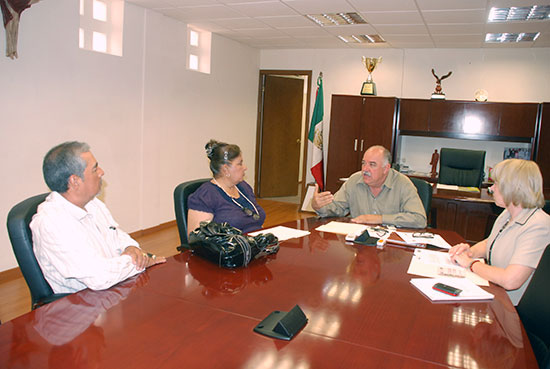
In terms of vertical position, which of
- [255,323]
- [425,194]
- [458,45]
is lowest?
[255,323]

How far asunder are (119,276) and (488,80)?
21.7 feet

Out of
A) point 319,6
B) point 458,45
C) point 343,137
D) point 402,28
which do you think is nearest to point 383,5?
point 319,6

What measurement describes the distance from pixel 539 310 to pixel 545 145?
17.9ft

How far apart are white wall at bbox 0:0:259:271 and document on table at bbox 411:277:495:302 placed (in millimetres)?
3543

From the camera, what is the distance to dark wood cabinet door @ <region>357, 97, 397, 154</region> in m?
6.78

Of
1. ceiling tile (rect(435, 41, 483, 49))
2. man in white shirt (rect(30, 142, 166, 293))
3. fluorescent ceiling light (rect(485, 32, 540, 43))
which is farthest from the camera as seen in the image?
ceiling tile (rect(435, 41, 483, 49))

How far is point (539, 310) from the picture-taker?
5.40 feet

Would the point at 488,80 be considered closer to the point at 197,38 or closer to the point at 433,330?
the point at 197,38

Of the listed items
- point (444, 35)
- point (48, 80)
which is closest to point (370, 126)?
point (444, 35)

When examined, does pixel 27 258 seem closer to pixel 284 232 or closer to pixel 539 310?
pixel 284 232

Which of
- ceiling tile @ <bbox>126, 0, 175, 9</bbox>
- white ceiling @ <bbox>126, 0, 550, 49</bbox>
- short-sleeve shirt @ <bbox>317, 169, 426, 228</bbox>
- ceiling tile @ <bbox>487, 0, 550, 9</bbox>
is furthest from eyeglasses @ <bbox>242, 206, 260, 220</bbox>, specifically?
ceiling tile @ <bbox>487, 0, 550, 9</bbox>

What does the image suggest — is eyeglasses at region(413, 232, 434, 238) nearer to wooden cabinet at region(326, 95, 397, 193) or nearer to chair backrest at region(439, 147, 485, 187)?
chair backrest at region(439, 147, 485, 187)

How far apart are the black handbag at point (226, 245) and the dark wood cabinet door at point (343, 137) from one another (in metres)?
4.95

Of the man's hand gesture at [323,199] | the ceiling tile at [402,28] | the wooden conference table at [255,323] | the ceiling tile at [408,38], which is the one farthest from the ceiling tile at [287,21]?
the wooden conference table at [255,323]
